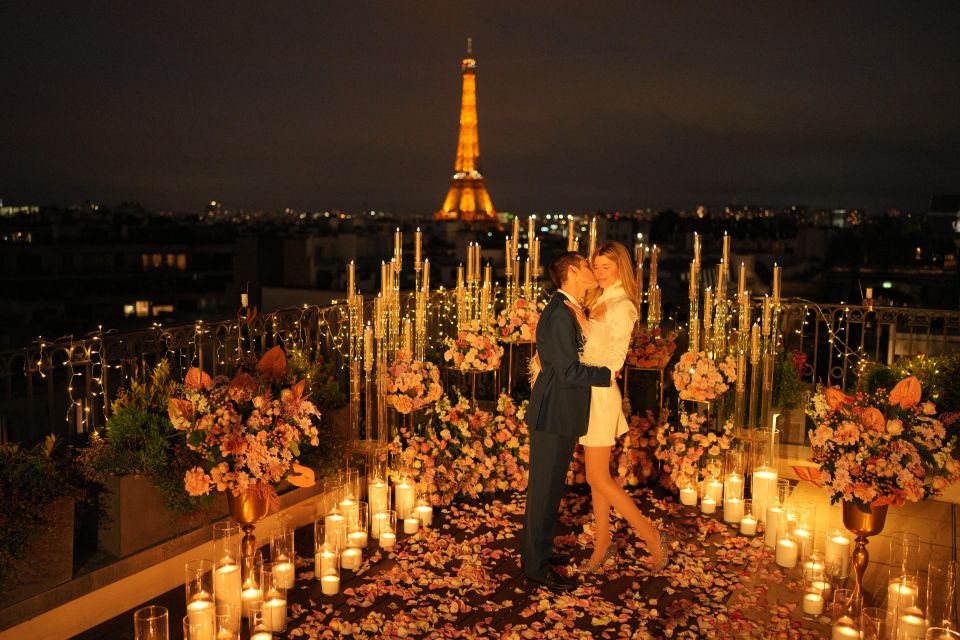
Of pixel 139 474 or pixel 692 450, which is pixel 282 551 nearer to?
pixel 139 474

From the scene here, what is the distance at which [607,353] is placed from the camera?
4.91 meters

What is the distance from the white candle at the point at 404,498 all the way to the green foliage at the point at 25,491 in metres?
2.29

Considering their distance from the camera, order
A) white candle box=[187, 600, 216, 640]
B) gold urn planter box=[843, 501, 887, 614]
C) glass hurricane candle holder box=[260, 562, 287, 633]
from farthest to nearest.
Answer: gold urn planter box=[843, 501, 887, 614] → glass hurricane candle holder box=[260, 562, 287, 633] → white candle box=[187, 600, 216, 640]

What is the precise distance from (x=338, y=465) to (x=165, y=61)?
173 feet

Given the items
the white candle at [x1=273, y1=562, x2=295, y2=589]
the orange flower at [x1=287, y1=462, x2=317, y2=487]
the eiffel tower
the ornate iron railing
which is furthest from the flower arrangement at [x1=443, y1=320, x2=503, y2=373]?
the eiffel tower

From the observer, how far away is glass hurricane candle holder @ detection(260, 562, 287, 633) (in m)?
4.24

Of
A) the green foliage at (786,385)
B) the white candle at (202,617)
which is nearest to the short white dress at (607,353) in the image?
the white candle at (202,617)

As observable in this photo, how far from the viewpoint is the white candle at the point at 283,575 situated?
176 inches

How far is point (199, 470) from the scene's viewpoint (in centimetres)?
442

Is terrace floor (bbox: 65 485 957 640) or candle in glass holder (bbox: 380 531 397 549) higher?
candle in glass holder (bbox: 380 531 397 549)

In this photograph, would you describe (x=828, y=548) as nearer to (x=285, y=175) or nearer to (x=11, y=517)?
(x=11, y=517)

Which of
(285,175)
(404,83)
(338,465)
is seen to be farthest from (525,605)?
(285,175)

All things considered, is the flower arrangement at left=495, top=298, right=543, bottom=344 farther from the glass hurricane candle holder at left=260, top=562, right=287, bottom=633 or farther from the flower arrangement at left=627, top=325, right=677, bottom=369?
the glass hurricane candle holder at left=260, top=562, right=287, bottom=633

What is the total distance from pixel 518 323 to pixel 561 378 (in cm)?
230
